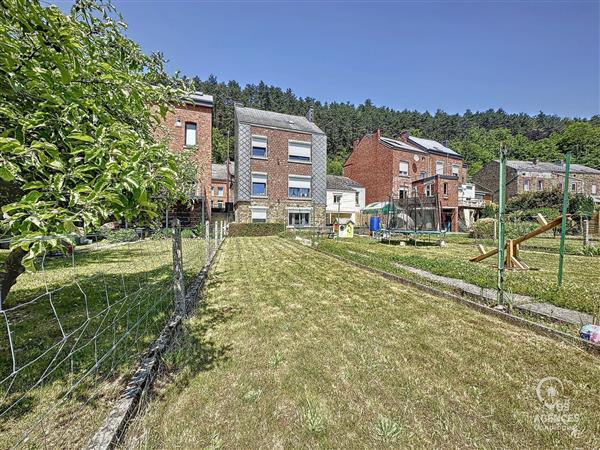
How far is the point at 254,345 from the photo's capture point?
3.36 metres

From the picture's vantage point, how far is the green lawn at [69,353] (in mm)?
2050

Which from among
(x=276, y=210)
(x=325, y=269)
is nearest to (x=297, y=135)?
(x=276, y=210)

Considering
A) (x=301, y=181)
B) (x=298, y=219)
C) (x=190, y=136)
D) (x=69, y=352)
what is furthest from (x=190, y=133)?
(x=69, y=352)

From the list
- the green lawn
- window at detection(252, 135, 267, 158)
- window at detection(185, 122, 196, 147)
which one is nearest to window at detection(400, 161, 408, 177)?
window at detection(252, 135, 267, 158)

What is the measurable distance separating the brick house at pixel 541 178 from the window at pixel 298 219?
102 ft

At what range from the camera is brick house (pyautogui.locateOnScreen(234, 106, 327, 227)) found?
25422mm

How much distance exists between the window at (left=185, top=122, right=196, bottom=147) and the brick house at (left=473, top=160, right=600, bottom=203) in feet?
134

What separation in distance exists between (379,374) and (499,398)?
0.97 metres

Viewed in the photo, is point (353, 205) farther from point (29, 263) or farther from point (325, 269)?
point (29, 263)

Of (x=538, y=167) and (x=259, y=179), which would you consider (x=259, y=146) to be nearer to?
(x=259, y=179)

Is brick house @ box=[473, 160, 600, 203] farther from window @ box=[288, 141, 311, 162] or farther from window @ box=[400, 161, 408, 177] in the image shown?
window @ box=[288, 141, 311, 162]

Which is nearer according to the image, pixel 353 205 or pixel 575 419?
pixel 575 419

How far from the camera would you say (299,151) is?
27656 mm

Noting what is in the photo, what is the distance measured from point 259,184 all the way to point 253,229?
17.3 feet
